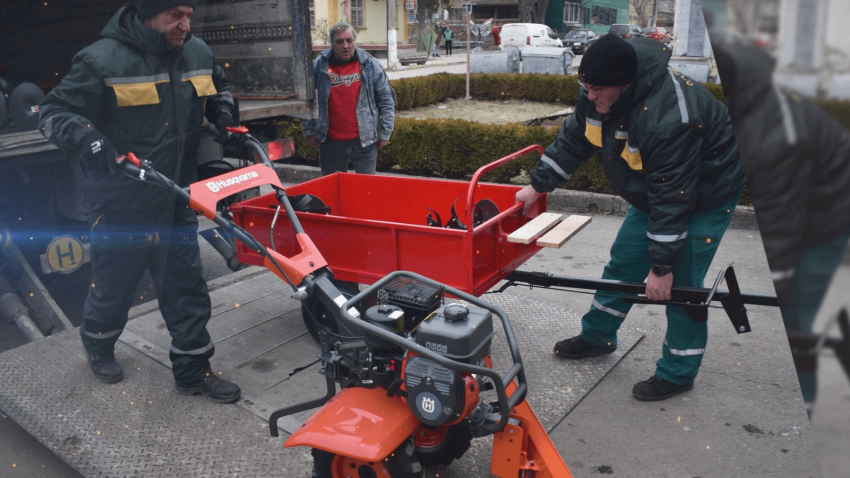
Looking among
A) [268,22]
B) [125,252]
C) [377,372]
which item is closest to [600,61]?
[377,372]

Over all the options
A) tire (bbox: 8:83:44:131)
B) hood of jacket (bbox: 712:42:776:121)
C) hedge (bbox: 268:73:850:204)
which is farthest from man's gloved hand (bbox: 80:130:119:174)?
tire (bbox: 8:83:44:131)

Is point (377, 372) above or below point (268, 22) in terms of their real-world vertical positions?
below

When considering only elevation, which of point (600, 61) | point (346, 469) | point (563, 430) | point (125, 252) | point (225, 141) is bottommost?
point (563, 430)

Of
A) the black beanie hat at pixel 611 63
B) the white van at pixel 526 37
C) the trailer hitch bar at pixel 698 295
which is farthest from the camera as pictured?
the white van at pixel 526 37

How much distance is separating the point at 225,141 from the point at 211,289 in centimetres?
167

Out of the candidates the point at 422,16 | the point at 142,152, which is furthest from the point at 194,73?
the point at 422,16

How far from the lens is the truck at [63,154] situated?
451 cm

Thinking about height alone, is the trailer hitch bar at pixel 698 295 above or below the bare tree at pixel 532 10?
below

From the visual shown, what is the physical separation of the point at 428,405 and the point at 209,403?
1.65m

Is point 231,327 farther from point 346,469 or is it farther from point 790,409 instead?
point 790,409

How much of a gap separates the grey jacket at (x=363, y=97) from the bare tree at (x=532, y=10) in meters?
36.1

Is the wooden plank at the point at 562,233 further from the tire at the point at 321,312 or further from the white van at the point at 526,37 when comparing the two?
the white van at the point at 526,37

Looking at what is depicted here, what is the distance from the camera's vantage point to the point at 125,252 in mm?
3404

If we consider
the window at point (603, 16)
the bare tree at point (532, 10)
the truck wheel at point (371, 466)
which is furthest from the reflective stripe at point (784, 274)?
the window at point (603, 16)
